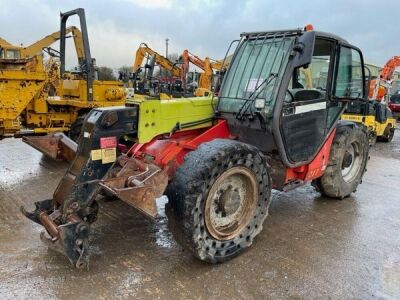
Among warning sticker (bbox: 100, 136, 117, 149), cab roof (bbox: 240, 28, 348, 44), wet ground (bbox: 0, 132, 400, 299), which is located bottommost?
wet ground (bbox: 0, 132, 400, 299)

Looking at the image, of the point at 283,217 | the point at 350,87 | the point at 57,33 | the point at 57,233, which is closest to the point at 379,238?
the point at 283,217

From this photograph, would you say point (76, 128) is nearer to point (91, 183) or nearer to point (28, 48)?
point (91, 183)

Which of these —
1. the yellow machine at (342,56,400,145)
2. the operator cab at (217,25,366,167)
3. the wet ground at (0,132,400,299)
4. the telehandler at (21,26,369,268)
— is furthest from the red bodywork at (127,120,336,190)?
the yellow machine at (342,56,400,145)

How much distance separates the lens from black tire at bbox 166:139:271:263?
326 centimetres

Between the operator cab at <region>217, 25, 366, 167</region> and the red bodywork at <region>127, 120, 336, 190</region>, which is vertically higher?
the operator cab at <region>217, 25, 366, 167</region>

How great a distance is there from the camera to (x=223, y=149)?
3430mm

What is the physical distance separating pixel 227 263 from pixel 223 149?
1088 mm

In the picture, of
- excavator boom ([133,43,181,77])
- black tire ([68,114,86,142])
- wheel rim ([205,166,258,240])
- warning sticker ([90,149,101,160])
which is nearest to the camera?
warning sticker ([90,149,101,160])

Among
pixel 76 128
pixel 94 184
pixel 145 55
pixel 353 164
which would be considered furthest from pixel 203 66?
pixel 94 184

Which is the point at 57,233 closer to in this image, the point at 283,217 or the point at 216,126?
the point at 216,126

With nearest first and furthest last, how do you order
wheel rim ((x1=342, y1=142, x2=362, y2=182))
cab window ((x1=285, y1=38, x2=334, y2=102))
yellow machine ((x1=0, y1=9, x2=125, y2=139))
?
cab window ((x1=285, y1=38, x2=334, y2=102)) < wheel rim ((x1=342, y1=142, x2=362, y2=182)) < yellow machine ((x1=0, y1=9, x2=125, y2=139))

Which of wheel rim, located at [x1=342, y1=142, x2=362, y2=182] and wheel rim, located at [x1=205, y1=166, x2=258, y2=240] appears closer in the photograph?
wheel rim, located at [x1=205, y1=166, x2=258, y2=240]

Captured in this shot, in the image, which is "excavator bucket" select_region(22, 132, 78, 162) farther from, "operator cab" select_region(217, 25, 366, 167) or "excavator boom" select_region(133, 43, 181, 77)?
"excavator boom" select_region(133, 43, 181, 77)

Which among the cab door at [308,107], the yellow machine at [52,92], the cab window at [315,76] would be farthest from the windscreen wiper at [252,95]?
the yellow machine at [52,92]
